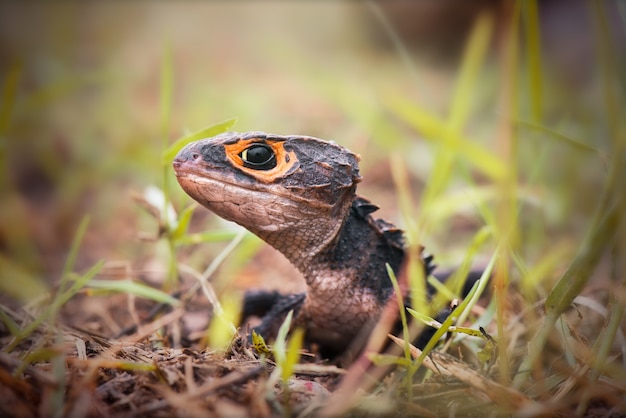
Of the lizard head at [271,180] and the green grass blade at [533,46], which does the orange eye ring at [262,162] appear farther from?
the green grass blade at [533,46]

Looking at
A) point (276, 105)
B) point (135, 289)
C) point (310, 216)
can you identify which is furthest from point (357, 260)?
point (276, 105)

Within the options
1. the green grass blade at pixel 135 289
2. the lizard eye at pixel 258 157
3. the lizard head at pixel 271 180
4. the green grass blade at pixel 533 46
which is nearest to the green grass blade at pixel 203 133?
the lizard head at pixel 271 180

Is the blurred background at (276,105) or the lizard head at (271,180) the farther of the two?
the blurred background at (276,105)

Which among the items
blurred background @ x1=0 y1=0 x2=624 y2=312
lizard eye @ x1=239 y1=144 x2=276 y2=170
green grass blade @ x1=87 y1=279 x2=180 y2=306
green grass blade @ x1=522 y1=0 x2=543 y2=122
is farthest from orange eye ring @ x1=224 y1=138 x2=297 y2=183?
green grass blade @ x1=522 y1=0 x2=543 y2=122

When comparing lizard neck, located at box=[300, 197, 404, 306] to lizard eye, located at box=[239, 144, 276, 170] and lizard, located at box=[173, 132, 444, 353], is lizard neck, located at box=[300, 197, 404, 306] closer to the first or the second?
lizard, located at box=[173, 132, 444, 353]

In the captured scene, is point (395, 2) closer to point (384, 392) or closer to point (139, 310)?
point (139, 310)

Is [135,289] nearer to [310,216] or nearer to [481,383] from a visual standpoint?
[310,216]

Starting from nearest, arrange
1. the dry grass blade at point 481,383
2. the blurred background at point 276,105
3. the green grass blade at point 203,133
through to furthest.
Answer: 1. the dry grass blade at point 481,383
2. the green grass blade at point 203,133
3. the blurred background at point 276,105

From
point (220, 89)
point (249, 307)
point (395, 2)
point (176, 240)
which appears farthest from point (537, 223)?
point (395, 2)

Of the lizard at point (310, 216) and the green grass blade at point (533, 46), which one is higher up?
the green grass blade at point (533, 46)
